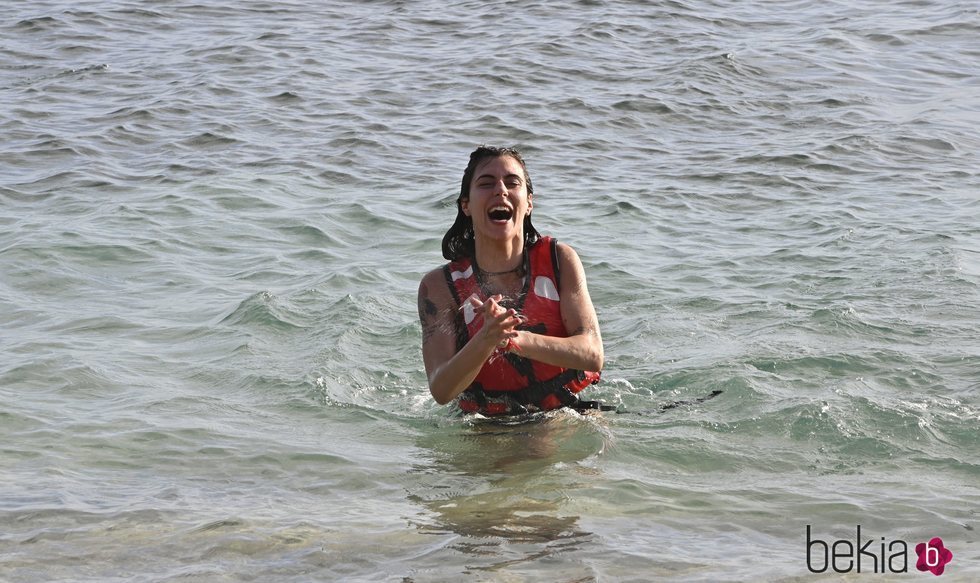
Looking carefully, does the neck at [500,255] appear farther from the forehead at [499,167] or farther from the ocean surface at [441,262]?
the ocean surface at [441,262]

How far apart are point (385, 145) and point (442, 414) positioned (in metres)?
7.80

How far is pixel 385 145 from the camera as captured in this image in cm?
1466

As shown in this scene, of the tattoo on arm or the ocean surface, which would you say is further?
the tattoo on arm

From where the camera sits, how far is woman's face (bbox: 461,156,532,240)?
20.7ft

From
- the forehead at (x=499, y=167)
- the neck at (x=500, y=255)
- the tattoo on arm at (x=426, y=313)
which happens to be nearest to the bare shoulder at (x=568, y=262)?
the neck at (x=500, y=255)

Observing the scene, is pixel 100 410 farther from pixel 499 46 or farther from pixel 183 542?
pixel 499 46

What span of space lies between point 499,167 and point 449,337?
904 mm

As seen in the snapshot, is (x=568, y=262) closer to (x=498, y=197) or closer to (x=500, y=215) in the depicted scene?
(x=500, y=215)

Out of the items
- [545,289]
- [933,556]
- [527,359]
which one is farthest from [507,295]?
[933,556]

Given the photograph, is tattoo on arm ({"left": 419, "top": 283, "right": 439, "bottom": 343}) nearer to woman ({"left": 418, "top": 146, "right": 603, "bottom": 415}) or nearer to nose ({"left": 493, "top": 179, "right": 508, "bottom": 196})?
woman ({"left": 418, "top": 146, "right": 603, "bottom": 415})

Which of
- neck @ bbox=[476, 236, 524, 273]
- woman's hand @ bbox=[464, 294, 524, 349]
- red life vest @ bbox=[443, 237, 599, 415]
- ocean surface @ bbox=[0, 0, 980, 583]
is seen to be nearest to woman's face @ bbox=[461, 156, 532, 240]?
neck @ bbox=[476, 236, 524, 273]

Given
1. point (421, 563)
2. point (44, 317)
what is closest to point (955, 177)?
point (44, 317)

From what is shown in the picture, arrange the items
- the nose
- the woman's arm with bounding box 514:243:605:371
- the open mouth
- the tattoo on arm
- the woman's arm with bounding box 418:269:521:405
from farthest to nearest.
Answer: the tattoo on arm, the open mouth, the nose, the woman's arm with bounding box 514:243:605:371, the woman's arm with bounding box 418:269:521:405

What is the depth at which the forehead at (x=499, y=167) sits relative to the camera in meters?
6.32
